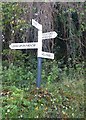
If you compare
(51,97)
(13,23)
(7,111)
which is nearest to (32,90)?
(51,97)

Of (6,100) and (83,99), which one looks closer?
(6,100)

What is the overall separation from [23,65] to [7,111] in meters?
2.19

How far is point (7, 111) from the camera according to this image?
177 inches

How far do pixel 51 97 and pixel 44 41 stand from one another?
136cm

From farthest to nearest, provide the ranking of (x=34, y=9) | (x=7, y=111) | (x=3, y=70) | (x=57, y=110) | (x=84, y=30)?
(x=84, y=30)
(x=3, y=70)
(x=34, y=9)
(x=57, y=110)
(x=7, y=111)

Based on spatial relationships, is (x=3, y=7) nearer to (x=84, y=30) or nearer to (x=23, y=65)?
(x=23, y=65)

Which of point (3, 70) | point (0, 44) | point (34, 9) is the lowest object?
point (3, 70)

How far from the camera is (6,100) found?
475cm

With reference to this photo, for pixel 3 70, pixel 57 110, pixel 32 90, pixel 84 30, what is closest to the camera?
pixel 57 110

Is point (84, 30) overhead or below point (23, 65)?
overhead

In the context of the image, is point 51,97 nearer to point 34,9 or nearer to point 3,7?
point 34,9

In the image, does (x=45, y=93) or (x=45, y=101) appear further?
(x=45, y=93)

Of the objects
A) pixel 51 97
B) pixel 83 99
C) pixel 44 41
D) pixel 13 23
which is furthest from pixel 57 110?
pixel 13 23

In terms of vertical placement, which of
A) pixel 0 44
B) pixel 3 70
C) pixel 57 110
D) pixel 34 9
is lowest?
pixel 57 110
